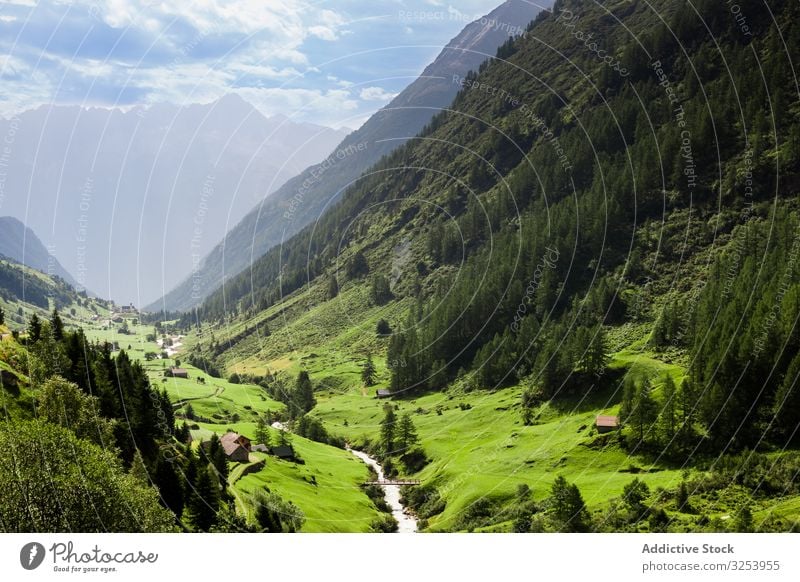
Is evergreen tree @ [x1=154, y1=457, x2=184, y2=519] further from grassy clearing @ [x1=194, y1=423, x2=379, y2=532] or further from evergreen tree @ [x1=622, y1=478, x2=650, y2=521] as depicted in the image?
evergreen tree @ [x1=622, y1=478, x2=650, y2=521]

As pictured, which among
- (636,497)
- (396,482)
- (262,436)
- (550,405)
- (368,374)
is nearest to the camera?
(636,497)

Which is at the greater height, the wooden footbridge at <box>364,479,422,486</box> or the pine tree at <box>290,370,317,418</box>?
the pine tree at <box>290,370,317,418</box>

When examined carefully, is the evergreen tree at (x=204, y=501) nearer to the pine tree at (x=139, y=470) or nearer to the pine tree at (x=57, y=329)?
the pine tree at (x=139, y=470)

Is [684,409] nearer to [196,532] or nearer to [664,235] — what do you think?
[196,532]

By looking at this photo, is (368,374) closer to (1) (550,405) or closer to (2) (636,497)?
(1) (550,405)

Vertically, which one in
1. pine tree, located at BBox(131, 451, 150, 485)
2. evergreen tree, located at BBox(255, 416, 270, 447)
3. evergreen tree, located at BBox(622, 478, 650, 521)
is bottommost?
evergreen tree, located at BBox(622, 478, 650, 521)

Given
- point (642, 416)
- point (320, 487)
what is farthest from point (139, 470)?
point (642, 416)

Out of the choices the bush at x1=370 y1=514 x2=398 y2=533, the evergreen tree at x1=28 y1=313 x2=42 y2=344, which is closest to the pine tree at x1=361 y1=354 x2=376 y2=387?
the bush at x1=370 y1=514 x2=398 y2=533

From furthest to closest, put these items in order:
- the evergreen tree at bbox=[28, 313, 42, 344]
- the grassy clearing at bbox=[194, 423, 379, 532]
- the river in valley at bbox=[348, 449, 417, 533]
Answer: the river in valley at bbox=[348, 449, 417, 533] < the evergreen tree at bbox=[28, 313, 42, 344] < the grassy clearing at bbox=[194, 423, 379, 532]

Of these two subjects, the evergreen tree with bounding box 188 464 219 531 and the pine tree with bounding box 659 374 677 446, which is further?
the pine tree with bounding box 659 374 677 446
